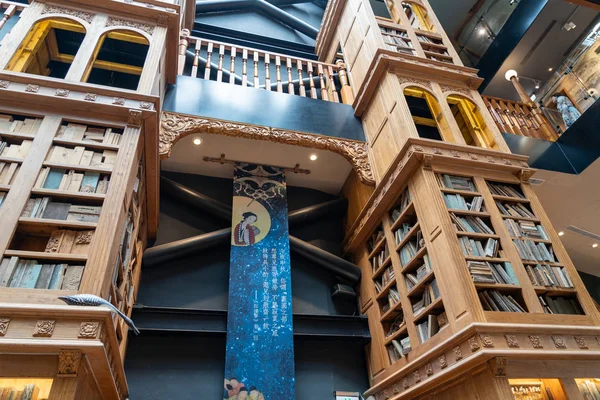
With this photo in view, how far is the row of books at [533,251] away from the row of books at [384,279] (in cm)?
118

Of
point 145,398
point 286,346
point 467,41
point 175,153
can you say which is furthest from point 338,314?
point 467,41

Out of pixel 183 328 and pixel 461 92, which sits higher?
pixel 461 92

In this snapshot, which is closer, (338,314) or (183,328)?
(183,328)

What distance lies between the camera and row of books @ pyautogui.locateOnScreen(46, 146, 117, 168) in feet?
8.94

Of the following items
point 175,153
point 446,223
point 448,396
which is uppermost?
point 175,153

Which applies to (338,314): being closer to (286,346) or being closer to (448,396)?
(286,346)

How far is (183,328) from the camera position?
3941 mm

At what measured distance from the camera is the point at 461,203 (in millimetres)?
3482

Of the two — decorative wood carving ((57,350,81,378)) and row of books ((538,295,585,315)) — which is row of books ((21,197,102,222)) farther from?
row of books ((538,295,585,315))

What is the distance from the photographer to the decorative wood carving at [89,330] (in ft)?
6.70

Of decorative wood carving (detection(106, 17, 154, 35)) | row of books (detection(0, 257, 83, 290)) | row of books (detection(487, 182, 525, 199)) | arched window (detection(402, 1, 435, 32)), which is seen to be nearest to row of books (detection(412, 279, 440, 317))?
row of books (detection(487, 182, 525, 199))

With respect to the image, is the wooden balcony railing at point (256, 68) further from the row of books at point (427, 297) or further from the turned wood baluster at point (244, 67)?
the row of books at point (427, 297)

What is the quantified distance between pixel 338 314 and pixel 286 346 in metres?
0.97

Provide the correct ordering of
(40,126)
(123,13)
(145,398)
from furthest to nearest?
1. (123,13)
2. (145,398)
3. (40,126)
